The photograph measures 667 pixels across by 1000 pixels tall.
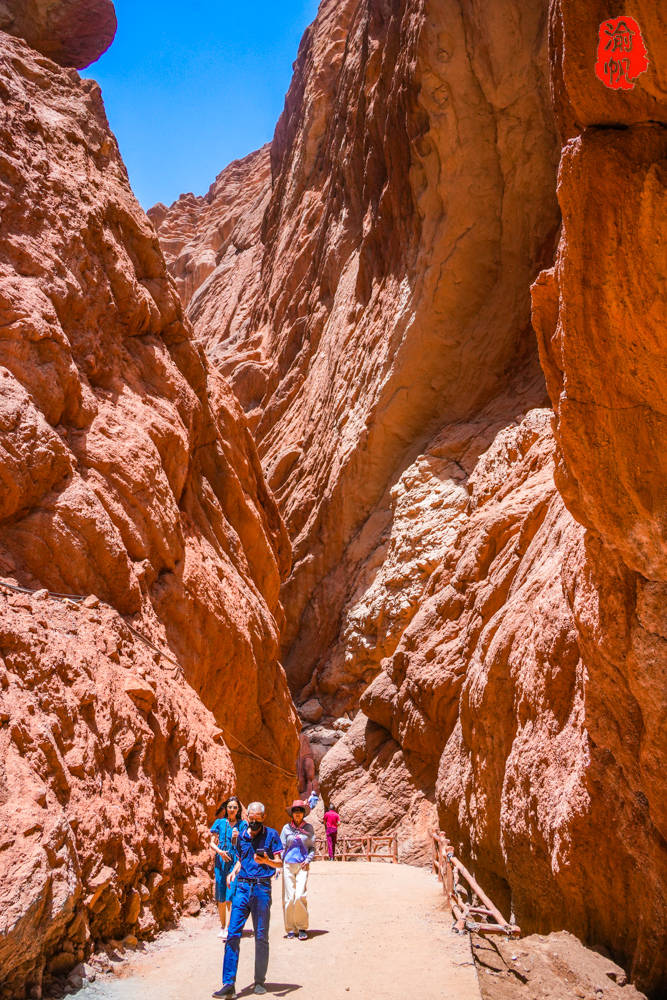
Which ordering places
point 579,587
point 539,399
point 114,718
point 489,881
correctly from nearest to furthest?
point 579,587 → point 114,718 → point 489,881 → point 539,399

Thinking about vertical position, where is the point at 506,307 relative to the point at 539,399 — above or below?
above

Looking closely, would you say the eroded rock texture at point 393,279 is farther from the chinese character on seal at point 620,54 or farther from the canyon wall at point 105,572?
the chinese character on seal at point 620,54

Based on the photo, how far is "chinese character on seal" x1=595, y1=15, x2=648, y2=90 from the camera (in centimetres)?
363

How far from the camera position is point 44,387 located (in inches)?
305

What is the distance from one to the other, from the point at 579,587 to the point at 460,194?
17101 millimetres

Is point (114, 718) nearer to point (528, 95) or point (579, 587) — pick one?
point (579, 587)

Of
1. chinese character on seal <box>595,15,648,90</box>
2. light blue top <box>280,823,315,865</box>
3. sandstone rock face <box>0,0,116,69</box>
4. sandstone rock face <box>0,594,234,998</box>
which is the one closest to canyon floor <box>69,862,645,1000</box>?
sandstone rock face <box>0,594,234,998</box>

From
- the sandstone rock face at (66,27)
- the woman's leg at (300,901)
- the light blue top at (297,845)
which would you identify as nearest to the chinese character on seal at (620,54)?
the light blue top at (297,845)

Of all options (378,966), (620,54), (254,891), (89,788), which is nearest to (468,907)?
(378,966)

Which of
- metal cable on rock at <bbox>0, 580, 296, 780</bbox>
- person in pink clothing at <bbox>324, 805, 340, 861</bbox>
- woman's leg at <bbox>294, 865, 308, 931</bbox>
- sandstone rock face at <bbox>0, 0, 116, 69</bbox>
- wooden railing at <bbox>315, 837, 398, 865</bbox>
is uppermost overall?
sandstone rock face at <bbox>0, 0, 116, 69</bbox>

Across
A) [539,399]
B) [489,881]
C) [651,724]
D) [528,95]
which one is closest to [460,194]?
[528,95]

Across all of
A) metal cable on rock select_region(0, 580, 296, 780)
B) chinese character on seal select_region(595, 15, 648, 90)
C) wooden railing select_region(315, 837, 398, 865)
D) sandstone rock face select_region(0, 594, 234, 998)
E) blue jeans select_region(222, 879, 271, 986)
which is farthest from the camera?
wooden railing select_region(315, 837, 398, 865)

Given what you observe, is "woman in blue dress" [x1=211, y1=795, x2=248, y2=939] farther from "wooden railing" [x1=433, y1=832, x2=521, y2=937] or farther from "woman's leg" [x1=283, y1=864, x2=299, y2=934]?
"wooden railing" [x1=433, y1=832, x2=521, y2=937]

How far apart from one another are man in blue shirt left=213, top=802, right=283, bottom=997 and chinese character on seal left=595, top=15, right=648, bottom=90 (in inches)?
185
